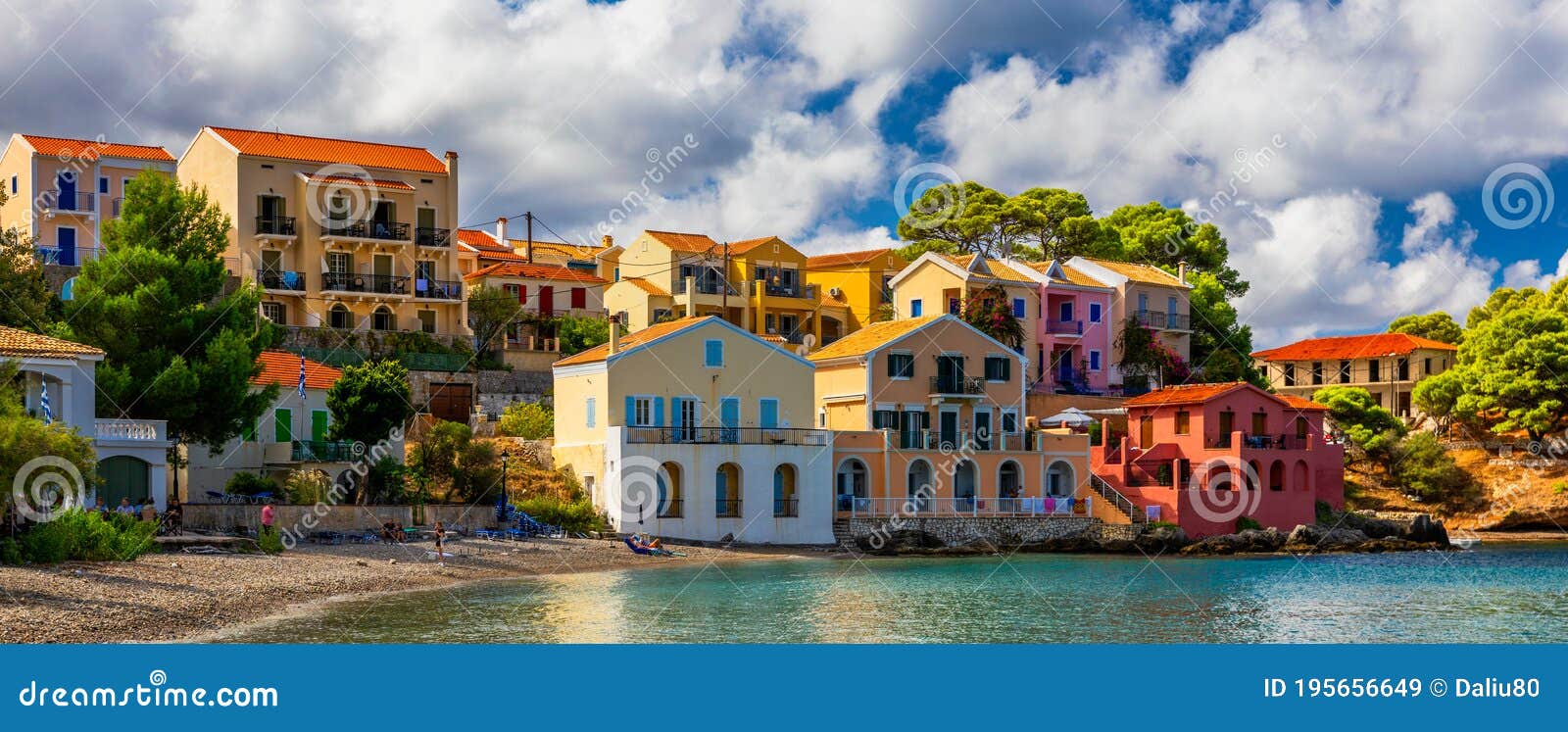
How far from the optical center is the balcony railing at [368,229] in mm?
64312

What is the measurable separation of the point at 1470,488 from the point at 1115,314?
1738 cm

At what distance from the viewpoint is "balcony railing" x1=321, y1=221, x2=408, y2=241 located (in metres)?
64.3

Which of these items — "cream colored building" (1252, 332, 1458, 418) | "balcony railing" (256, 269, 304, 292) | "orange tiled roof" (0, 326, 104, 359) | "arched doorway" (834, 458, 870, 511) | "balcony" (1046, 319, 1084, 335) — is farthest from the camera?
"cream colored building" (1252, 332, 1458, 418)

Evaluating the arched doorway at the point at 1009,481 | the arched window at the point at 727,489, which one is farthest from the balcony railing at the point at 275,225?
the arched doorway at the point at 1009,481

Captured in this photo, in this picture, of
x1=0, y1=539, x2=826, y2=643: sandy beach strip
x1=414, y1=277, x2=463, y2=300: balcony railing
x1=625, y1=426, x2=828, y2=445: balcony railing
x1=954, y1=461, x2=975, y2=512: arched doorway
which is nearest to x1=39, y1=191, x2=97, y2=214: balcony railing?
x1=414, y1=277, x2=463, y2=300: balcony railing

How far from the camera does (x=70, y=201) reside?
67.0m

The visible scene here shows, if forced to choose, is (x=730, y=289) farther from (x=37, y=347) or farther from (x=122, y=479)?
(x=37, y=347)

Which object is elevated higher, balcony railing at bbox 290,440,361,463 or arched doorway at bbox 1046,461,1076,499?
balcony railing at bbox 290,440,361,463

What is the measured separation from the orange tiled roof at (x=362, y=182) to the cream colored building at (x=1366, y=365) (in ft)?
165

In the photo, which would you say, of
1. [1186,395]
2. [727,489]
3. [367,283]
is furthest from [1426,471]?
[367,283]

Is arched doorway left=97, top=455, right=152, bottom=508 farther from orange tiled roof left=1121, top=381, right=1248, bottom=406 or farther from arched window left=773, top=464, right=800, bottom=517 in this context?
orange tiled roof left=1121, top=381, right=1248, bottom=406

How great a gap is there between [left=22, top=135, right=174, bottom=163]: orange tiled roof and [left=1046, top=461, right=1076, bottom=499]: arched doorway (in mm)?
38176

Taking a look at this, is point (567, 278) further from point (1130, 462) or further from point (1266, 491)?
point (1266, 491)

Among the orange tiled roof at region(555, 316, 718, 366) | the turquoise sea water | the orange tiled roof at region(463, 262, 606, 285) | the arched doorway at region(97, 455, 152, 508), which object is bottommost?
the turquoise sea water
